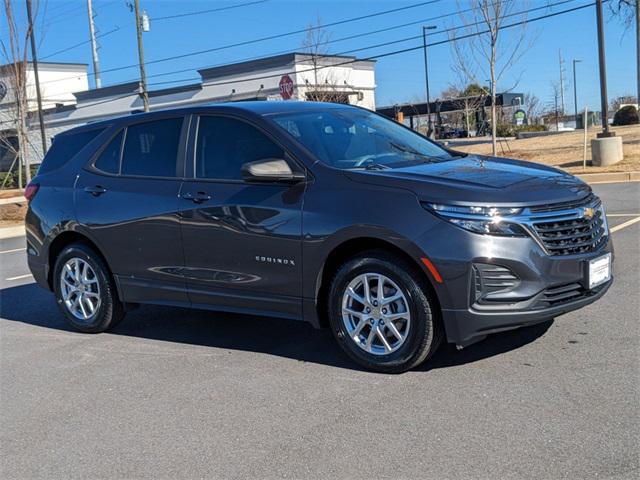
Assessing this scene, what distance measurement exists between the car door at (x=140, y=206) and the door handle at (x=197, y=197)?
130 mm

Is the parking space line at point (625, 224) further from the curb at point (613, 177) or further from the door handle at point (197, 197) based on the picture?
the curb at point (613, 177)

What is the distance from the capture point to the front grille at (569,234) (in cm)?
432

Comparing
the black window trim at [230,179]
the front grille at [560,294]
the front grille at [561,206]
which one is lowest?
the front grille at [560,294]

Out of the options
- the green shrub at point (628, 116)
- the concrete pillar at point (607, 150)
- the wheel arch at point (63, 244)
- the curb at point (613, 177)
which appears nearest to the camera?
the wheel arch at point (63, 244)

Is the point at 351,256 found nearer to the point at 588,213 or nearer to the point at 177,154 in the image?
the point at 588,213

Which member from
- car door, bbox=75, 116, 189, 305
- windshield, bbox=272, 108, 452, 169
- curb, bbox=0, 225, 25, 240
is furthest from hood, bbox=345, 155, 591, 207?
curb, bbox=0, 225, 25, 240

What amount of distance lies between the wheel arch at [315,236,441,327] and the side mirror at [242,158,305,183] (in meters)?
0.58

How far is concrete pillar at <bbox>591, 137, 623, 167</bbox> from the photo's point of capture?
1844cm

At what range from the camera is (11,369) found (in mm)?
5617

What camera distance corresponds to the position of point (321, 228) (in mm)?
4781

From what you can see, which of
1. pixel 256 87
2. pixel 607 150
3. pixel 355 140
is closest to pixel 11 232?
pixel 355 140

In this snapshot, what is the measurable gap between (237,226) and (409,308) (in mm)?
1441

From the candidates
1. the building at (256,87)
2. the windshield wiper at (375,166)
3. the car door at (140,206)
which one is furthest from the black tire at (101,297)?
the building at (256,87)

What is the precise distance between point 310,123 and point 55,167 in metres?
2.70
